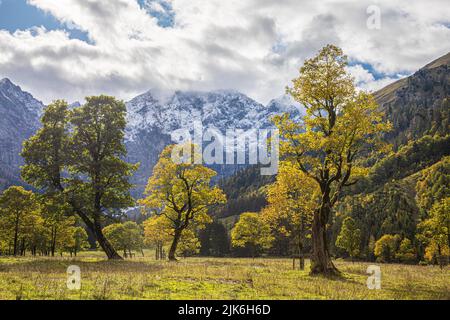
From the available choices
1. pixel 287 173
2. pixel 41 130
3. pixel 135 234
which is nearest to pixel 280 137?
pixel 287 173

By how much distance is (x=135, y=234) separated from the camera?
433ft

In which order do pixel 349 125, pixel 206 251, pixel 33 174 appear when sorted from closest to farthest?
pixel 349 125, pixel 33 174, pixel 206 251

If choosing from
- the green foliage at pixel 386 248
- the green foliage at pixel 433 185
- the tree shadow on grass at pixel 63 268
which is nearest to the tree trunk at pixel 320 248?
the tree shadow on grass at pixel 63 268

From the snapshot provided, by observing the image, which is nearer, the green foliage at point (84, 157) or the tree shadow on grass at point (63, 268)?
the tree shadow on grass at point (63, 268)

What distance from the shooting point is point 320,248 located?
28.0m

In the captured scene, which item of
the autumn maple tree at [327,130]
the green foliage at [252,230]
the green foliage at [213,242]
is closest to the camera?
the autumn maple tree at [327,130]

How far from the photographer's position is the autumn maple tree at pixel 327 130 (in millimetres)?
26672

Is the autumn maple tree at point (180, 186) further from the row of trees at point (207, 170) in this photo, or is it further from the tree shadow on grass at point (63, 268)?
the tree shadow on grass at point (63, 268)

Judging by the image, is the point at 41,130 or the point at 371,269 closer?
the point at 371,269

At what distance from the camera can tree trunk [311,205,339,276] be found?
1082 inches
